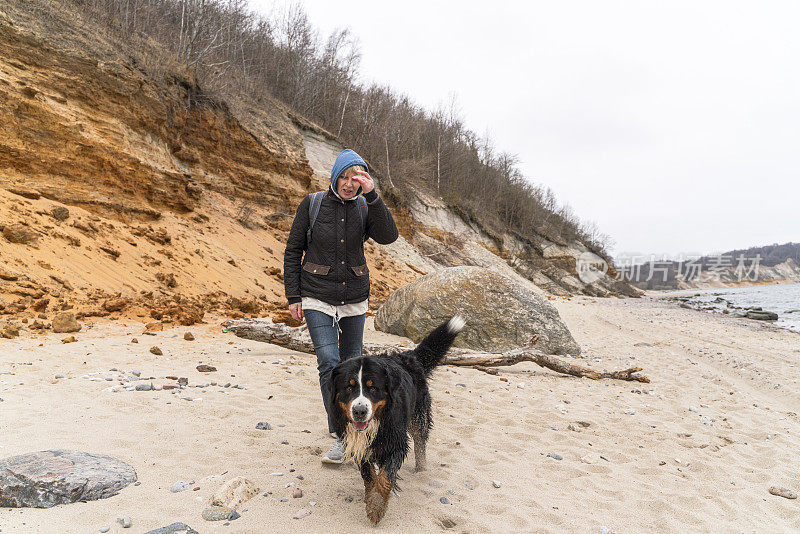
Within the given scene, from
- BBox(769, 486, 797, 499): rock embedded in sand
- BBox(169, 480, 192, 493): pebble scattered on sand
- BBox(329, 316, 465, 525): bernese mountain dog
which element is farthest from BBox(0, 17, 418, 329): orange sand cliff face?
BBox(769, 486, 797, 499): rock embedded in sand

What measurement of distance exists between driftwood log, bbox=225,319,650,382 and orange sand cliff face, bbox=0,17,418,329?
5.55ft

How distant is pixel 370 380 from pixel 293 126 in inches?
710

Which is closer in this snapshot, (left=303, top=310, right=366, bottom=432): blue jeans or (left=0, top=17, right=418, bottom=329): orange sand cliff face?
(left=303, top=310, right=366, bottom=432): blue jeans

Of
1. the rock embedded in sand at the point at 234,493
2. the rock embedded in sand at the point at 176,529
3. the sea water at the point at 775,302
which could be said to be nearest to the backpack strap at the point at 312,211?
the rock embedded in sand at the point at 234,493

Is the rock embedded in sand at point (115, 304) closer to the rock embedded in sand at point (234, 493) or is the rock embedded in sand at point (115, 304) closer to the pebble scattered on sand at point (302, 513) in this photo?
the rock embedded in sand at point (234, 493)

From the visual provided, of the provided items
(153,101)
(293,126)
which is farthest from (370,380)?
(293,126)

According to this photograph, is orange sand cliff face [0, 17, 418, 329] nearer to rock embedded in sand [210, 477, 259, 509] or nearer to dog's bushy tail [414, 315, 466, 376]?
rock embedded in sand [210, 477, 259, 509]

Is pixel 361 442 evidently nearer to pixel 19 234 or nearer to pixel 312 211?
pixel 312 211

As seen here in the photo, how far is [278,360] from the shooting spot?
19.4 feet

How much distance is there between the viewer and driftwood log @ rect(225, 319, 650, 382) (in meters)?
6.01

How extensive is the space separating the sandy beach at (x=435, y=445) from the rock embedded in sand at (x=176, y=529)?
142 mm

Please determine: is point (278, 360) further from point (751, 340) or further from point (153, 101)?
point (751, 340)

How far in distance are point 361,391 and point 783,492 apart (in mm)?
3308

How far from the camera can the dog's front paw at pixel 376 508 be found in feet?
7.83
